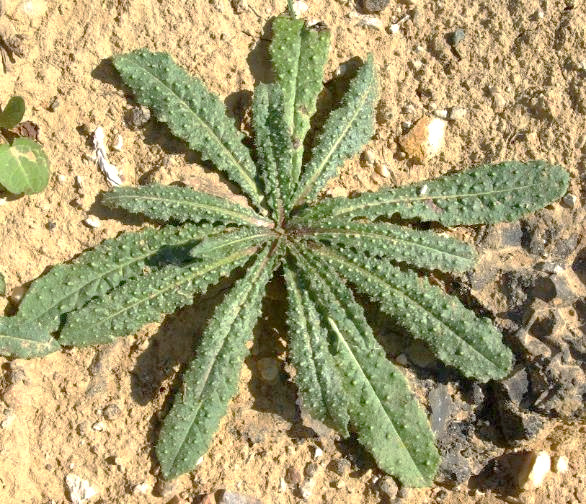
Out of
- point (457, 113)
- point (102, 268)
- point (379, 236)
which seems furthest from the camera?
point (457, 113)

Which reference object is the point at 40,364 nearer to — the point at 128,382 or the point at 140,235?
the point at 128,382

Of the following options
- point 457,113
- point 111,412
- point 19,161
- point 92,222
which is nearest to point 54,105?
point 19,161

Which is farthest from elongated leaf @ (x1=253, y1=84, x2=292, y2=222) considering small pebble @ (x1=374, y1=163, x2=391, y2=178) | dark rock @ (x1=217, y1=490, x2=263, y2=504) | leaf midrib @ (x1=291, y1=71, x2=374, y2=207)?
Answer: dark rock @ (x1=217, y1=490, x2=263, y2=504)

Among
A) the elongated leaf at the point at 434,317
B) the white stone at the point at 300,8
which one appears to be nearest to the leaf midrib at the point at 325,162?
the elongated leaf at the point at 434,317

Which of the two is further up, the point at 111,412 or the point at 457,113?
the point at 457,113

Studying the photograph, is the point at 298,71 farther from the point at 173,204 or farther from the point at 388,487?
the point at 388,487

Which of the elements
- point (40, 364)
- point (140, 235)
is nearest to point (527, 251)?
point (140, 235)

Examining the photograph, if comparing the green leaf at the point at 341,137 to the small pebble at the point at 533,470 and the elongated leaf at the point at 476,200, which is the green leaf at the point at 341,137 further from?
the small pebble at the point at 533,470
